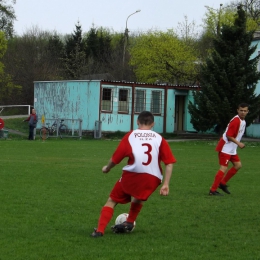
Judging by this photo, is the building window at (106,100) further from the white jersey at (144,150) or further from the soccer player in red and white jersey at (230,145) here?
the white jersey at (144,150)

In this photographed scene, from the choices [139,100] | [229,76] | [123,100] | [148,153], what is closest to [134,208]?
[148,153]

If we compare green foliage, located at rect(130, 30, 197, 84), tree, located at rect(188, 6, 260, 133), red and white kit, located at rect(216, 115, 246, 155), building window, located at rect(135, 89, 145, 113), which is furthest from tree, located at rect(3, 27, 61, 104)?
red and white kit, located at rect(216, 115, 246, 155)

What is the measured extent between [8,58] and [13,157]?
48147 millimetres

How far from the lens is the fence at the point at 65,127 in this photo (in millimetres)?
39275

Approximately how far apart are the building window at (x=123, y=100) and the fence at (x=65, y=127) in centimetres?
305

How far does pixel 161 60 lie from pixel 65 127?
749 inches

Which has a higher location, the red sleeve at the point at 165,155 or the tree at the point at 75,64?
the tree at the point at 75,64

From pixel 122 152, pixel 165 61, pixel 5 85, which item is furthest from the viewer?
pixel 5 85

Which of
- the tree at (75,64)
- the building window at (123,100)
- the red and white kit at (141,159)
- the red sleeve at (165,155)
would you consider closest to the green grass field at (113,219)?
the red and white kit at (141,159)

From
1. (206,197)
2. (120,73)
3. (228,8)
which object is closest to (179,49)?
(120,73)

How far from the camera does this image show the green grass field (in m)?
7.11

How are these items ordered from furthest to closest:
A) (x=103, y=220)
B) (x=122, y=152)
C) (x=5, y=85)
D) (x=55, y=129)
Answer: (x=5, y=85) → (x=55, y=129) → (x=103, y=220) → (x=122, y=152)

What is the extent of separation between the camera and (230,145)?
13383 millimetres

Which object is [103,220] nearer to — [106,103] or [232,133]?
[232,133]
